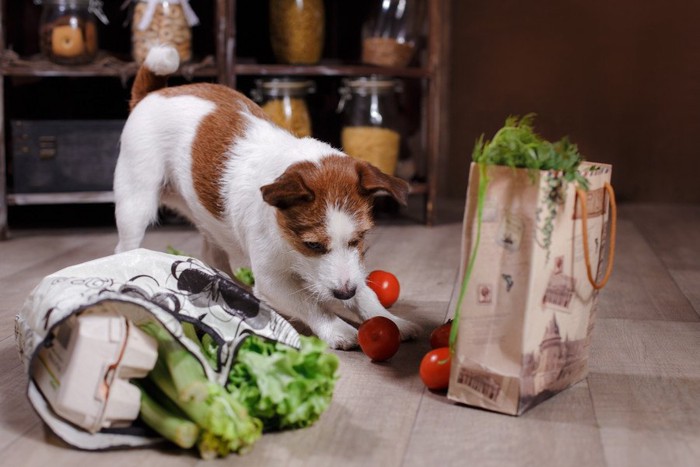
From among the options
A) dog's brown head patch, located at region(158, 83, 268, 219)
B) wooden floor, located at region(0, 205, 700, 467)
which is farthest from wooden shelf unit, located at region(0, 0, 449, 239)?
dog's brown head patch, located at region(158, 83, 268, 219)

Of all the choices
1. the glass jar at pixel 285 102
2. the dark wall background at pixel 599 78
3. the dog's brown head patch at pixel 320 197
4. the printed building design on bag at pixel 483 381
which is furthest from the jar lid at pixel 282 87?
the printed building design on bag at pixel 483 381

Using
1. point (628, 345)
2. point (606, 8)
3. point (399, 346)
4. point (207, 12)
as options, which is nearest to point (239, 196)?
point (399, 346)

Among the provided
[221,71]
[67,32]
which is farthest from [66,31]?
[221,71]

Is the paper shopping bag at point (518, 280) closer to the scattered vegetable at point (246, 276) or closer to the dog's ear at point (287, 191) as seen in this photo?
the dog's ear at point (287, 191)

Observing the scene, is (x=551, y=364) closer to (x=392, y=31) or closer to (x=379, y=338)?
(x=379, y=338)

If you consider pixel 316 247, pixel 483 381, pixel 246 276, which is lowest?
pixel 246 276

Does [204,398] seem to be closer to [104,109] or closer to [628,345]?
[628,345]

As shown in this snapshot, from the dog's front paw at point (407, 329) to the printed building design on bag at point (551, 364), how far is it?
41 centimetres

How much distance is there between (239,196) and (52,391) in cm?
75

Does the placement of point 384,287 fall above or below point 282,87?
below

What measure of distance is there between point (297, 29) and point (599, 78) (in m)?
1.33

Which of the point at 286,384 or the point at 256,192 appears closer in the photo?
the point at 286,384

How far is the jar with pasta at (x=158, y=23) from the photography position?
292 centimetres

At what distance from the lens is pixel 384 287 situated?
2.08 metres
